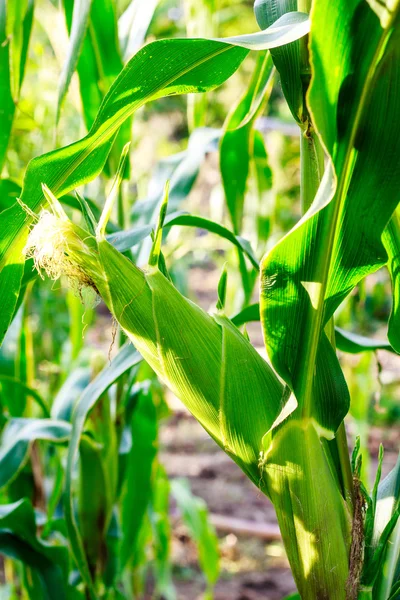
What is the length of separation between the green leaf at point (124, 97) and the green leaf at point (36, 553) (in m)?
0.33

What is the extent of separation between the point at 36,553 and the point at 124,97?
55 centimetres

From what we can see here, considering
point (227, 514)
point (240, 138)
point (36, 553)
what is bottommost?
point (227, 514)

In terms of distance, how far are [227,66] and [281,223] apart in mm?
1964

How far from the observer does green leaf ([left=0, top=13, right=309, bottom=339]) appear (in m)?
0.37

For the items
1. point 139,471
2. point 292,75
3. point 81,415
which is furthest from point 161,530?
point 292,75

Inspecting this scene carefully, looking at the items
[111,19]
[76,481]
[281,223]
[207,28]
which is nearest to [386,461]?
[281,223]

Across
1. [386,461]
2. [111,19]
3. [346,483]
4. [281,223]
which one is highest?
[281,223]

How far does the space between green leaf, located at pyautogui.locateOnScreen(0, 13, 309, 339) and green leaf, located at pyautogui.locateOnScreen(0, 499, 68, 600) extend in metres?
0.33

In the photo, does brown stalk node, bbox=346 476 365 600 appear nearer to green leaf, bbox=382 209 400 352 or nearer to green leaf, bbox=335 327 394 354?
green leaf, bbox=382 209 400 352

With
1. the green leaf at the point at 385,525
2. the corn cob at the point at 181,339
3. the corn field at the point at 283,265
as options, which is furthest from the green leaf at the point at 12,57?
the green leaf at the point at 385,525

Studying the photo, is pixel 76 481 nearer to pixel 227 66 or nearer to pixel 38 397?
pixel 38 397

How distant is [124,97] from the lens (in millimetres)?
385

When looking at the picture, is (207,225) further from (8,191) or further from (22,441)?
(22,441)

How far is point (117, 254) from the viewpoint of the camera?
359 millimetres
